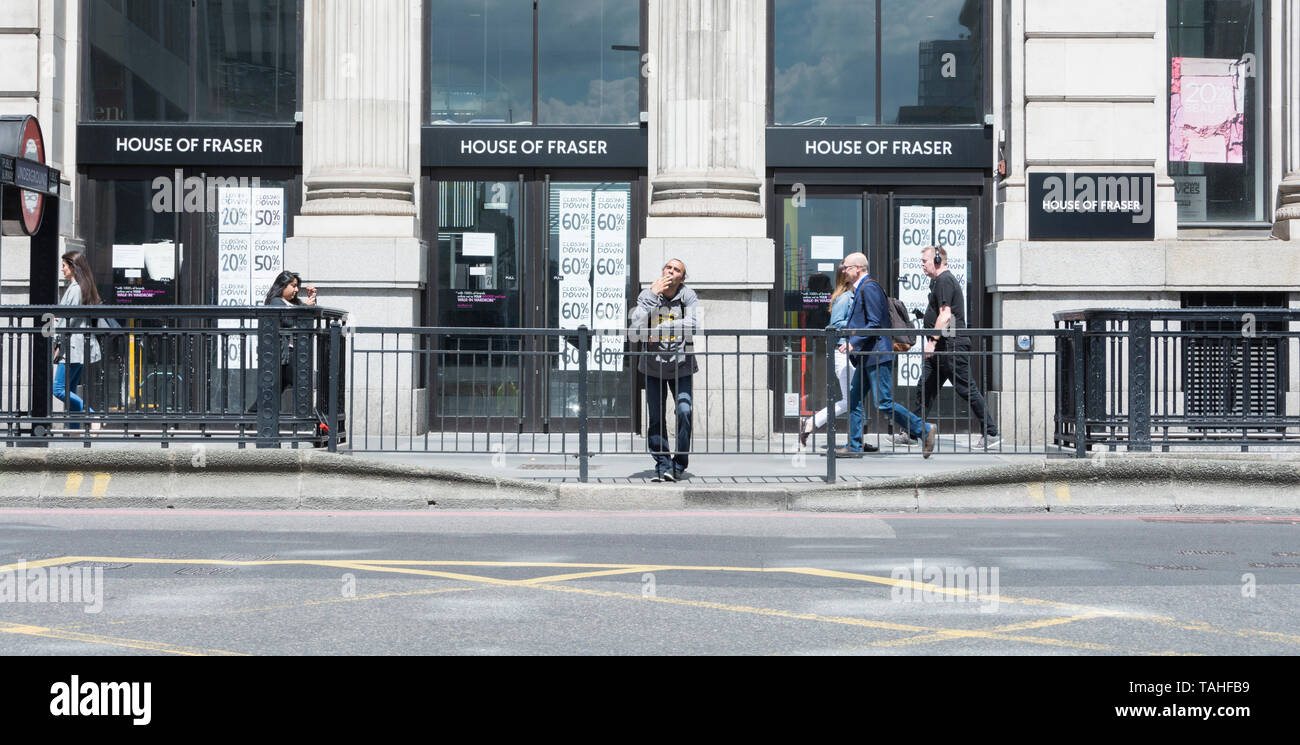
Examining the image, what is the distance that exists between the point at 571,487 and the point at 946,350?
3.75 metres

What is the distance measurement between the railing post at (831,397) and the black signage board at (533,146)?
5.97 metres

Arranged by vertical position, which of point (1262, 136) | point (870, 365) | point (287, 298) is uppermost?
point (1262, 136)

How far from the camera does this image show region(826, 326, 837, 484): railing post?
11164mm

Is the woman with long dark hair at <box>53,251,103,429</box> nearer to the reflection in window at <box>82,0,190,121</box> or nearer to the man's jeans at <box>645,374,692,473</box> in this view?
the reflection in window at <box>82,0,190,121</box>

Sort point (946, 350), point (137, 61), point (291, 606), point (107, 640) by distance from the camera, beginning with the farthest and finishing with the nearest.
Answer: point (137, 61) < point (946, 350) < point (291, 606) < point (107, 640)

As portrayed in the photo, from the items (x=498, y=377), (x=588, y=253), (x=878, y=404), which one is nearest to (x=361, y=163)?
(x=588, y=253)

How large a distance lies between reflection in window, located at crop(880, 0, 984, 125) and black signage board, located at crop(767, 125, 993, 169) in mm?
287

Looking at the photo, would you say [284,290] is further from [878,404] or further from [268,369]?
[878,404]

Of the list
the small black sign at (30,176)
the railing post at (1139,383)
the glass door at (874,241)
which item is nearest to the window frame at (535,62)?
the glass door at (874,241)

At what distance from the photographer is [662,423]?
38.3 feet

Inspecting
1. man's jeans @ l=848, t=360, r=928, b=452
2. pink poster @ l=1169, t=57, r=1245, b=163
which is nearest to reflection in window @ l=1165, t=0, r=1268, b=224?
pink poster @ l=1169, t=57, r=1245, b=163

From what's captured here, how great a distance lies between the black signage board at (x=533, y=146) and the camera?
16.5 metres

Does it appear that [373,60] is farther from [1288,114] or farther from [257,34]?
[1288,114]
